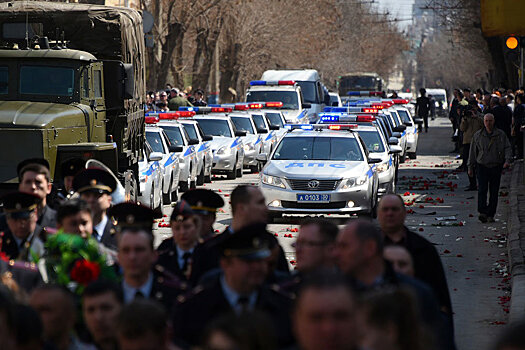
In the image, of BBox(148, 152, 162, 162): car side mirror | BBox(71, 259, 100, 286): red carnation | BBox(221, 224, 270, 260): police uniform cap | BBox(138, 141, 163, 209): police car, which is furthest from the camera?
BBox(148, 152, 162, 162): car side mirror

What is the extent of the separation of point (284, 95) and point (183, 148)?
16.7 metres

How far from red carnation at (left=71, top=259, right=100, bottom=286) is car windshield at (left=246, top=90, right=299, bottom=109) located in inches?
1411

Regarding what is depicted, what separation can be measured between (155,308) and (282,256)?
3.06 metres

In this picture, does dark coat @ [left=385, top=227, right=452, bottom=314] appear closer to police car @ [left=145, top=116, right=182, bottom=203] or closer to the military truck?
the military truck

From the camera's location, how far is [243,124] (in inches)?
1373

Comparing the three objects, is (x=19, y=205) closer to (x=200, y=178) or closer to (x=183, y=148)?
(x=183, y=148)

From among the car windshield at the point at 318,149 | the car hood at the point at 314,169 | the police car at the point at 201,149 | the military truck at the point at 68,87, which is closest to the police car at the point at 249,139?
the police car at the point at 201,149

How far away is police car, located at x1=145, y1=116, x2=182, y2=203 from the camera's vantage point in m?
23.7

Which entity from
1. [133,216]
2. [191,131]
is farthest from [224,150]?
[133,216]

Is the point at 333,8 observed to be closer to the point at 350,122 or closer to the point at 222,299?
the point at 350,122

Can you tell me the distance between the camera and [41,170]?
1009 centimetres

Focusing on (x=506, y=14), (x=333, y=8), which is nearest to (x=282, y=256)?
(x=506, y=14)

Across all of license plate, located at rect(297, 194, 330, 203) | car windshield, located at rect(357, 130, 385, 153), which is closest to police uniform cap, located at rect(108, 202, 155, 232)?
license plate, located at rect(297, 194, 330, 203)

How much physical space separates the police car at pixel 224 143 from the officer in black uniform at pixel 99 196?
20.9 meters
